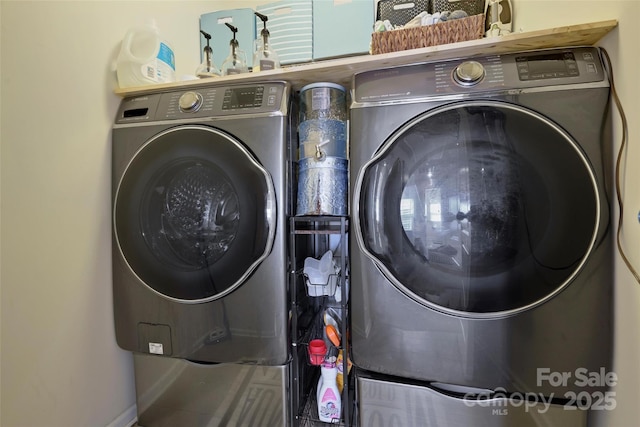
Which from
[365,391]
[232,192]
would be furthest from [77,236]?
[365,391]

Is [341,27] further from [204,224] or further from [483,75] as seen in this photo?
[204,224]

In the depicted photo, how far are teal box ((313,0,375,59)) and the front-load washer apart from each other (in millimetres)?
581

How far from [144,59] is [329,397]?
1421 mm

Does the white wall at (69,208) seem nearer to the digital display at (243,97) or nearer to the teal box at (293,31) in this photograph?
the digital display at (243,97)

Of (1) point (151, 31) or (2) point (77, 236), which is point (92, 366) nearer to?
(2) point (77, 236)

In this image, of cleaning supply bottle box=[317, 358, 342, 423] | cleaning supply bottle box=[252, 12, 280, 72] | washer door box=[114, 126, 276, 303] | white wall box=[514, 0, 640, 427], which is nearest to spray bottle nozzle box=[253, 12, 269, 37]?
cleaning supply bottle box=[252, 12, 280, 72]

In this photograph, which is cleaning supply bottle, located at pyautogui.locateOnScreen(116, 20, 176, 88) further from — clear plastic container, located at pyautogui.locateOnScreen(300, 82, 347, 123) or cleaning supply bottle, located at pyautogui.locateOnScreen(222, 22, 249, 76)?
clear plastic container, located at pyautogui.locateOnScreen(300, 82, 347, 123)

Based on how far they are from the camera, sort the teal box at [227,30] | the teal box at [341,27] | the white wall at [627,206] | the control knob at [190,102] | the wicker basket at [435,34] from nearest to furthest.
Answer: the white wall at [627,206], the wicker basket at [435,34], the control knob at [190,102], the teal box at [341,27], the teal box at [227,30]

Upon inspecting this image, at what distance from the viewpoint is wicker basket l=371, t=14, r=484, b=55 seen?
0.80 m

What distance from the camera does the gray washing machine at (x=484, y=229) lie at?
66 centimetres

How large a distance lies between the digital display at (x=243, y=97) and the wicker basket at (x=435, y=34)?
16.8 inches

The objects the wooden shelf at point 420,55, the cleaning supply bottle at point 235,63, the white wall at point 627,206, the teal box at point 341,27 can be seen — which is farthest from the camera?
the teal box at point 341,27

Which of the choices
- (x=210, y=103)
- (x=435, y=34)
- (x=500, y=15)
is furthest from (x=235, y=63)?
(x=500, y=15)

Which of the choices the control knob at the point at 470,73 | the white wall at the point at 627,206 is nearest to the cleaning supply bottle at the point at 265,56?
the control knob at the point at 470,73
